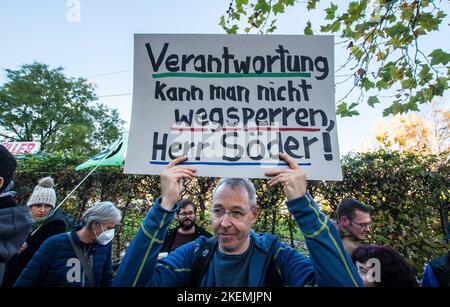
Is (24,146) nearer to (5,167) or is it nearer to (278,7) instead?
(5,167)

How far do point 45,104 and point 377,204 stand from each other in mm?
36144

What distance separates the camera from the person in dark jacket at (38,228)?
272cm

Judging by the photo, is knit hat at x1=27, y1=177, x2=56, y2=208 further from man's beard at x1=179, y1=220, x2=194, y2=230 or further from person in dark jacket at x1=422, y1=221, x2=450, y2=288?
person in dark jacket at x1=422, y1=221, x2=450, y2=288

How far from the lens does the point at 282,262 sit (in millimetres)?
1440

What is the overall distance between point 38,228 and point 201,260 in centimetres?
249

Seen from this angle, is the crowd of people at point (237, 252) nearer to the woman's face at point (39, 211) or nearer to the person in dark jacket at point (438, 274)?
the person in dark jacket at point (438, 274)

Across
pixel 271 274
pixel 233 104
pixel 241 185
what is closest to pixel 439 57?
pixel 233 104

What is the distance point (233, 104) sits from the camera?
5.42ft

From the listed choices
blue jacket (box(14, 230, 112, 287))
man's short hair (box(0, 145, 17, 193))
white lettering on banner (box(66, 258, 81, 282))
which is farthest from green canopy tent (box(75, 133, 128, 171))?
man's short hair (box(0, 145, 17, 193))

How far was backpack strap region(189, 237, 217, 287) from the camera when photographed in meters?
1.44

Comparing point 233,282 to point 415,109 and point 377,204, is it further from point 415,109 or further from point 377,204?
point 377,204

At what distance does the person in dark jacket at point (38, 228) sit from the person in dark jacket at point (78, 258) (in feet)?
1.37

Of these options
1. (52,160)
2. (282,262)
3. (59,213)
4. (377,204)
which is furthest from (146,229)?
(52,160)

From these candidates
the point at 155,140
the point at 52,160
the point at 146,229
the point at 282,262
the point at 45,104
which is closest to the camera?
the point at 146,229
